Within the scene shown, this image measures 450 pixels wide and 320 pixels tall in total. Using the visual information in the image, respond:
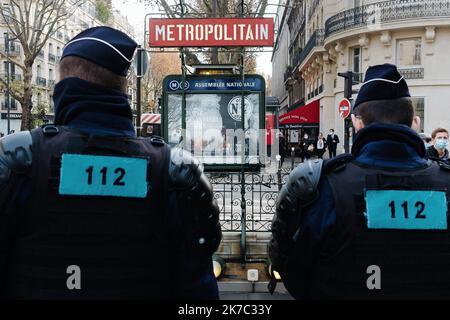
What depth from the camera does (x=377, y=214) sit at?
1.97 metres

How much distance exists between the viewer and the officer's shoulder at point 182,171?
1872 mm

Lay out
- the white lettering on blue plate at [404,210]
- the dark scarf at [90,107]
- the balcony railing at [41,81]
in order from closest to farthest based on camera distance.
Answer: the dark scarf at [90,107] < the white lettering on blue plate at [404,210] < the balcony railing at [41,81]

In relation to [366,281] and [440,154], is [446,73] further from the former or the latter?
[366,281]

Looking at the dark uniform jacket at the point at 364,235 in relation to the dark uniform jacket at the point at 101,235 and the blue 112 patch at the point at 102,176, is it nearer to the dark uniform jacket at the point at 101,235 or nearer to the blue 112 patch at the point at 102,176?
the dark uniform jacket at the point at 101,235

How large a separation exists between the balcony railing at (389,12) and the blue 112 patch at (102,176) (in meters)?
24.4

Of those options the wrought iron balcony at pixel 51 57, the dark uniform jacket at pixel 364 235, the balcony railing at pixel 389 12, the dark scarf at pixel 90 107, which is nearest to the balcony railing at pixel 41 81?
the wrought iron balcony at pixel 51 57

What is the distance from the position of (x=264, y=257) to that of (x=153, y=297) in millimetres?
5535

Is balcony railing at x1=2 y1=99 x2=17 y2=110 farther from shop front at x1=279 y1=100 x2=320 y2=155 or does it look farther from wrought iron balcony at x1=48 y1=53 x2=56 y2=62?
shop front at x1=279 y1=100 x2=320 y2=155

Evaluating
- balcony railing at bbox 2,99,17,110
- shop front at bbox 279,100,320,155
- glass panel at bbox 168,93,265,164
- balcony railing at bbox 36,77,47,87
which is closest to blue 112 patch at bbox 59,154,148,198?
glass panel at bbox 168,93,265,164

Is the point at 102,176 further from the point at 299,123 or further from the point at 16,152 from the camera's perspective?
the point at 299,123

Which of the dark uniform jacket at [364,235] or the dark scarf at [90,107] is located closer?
the dark scarf at [90,107]

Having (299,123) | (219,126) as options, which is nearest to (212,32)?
(219,126)

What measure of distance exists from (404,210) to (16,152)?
148cm

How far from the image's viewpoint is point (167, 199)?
6.14 ft
